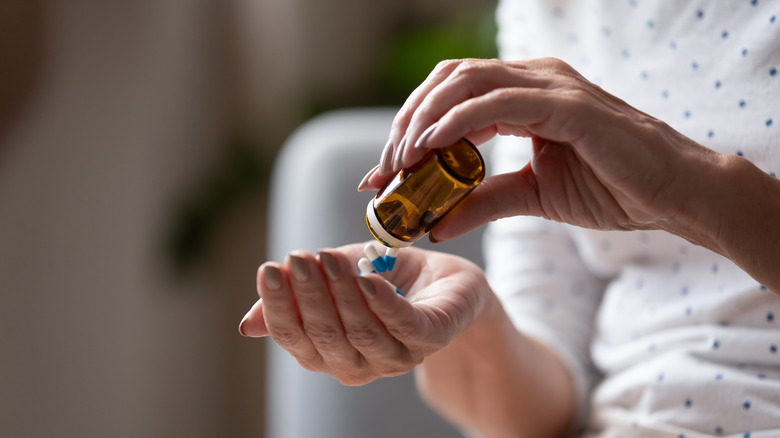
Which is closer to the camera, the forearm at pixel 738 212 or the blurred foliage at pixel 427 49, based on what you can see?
the forearm at pixel 738 212

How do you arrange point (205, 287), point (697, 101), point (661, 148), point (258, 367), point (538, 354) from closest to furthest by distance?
1. point (661, 148)
2. point (697, 101)
3. point (538, 354)
4. point (205, 287)
5. point (258, 367)

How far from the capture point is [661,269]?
0.72 m

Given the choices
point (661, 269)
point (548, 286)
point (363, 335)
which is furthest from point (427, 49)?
point (363, 335)

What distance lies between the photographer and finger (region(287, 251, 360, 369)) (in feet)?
1.40

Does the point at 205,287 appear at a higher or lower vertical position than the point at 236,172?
lower

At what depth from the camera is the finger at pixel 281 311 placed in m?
0.43

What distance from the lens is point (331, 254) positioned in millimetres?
427

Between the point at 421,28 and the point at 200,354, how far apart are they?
93cm

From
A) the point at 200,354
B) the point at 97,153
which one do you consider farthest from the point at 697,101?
the point at 200,354

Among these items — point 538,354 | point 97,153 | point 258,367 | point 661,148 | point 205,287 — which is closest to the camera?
point 661,148

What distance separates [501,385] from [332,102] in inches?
42.0

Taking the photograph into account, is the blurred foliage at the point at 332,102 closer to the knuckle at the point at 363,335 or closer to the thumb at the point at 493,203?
the thumb at the point at 493,203

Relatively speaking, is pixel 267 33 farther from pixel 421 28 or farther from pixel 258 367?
pixel 258 367

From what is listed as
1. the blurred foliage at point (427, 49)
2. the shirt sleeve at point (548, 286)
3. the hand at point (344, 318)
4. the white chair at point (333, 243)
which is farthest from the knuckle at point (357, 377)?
the blurred foliage at point (427, 49)
